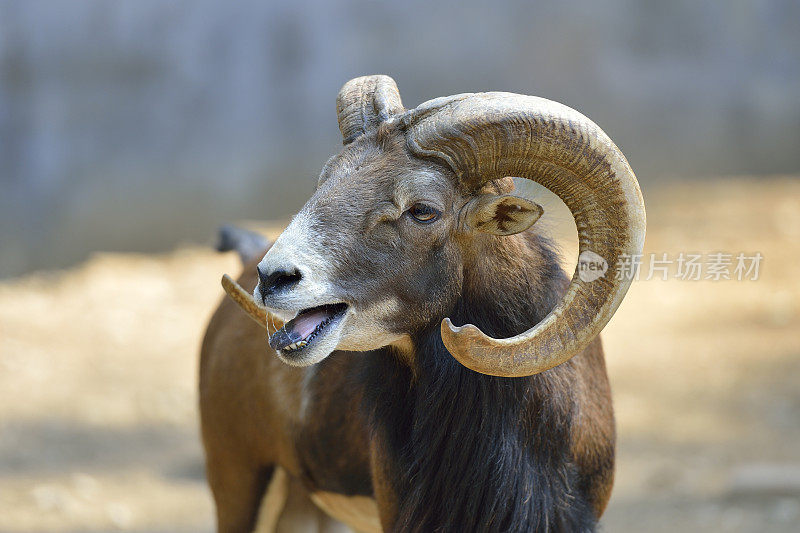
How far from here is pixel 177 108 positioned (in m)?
Answer: 12.0

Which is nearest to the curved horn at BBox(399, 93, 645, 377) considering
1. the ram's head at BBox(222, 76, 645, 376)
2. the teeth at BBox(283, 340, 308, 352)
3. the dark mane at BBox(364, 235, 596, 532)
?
the ram's head at BBox(222, 76, 645, 376)

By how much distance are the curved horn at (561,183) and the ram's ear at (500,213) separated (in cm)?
11

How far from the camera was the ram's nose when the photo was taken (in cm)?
262

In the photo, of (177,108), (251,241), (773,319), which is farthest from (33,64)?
(773,319)

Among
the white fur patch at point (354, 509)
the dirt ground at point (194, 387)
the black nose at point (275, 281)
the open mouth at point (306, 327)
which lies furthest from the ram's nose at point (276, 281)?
the dirt ground at point (194, 387)

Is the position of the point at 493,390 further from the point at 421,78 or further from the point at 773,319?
the point at 421,78

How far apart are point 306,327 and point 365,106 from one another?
81 centimetres

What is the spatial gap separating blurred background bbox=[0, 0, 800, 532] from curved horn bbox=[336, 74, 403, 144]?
3679 mm

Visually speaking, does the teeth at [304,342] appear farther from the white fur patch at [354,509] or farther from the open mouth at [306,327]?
the white fur patch at [354,509]

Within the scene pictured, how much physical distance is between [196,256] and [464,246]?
786 cm

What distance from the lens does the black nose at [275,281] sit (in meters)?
2.63

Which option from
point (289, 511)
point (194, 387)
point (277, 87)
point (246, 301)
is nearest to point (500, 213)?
point (246, 301)

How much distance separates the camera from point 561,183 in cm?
280

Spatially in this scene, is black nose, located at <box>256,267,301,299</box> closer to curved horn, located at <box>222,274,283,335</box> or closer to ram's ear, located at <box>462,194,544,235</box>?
curved horn, located at <box>222,274,283,335</box>
